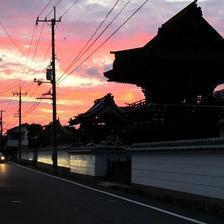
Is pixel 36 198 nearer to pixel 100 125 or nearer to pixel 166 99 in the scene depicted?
pixel 166 99

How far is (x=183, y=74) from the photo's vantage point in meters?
29.2

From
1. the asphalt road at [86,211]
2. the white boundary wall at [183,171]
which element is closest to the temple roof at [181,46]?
the white boundary wall at [183,171]

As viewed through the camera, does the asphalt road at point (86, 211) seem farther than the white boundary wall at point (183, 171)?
No

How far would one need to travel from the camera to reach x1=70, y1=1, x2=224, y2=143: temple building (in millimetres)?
28234

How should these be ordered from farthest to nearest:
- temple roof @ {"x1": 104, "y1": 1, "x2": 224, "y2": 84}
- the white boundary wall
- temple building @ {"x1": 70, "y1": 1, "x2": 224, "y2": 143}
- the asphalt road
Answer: temple building @ {"x1": 70, "y1": 1, "x2": 224, "y2": 143}, temple roof @ {"x1": 104, "y1": 1, "x2": 224, "y2": 84}, the white boundary wall, the asphalt road

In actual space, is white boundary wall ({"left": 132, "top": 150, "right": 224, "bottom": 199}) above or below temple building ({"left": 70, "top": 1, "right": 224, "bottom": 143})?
below

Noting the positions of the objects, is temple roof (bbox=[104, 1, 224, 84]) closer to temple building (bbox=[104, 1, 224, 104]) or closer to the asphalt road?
temple building (bbox=[104, 1, 224, 104])

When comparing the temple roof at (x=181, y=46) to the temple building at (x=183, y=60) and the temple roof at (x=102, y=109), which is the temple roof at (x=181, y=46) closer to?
the temple building at (x=183, y=60)

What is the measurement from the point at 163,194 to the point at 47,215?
7.78 meters

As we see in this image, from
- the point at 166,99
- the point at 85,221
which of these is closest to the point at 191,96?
the point at 166,99

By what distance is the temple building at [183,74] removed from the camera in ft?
92.6

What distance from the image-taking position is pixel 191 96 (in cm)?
2955

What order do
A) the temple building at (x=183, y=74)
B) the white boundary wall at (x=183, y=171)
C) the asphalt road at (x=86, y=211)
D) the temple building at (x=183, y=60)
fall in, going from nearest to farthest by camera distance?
the asphalt road at (x=86, y=211) → the white boundary wall at (x=183, y=171) → the temple building at (x=183, y=60) → the temple building at (x=183, y=74)

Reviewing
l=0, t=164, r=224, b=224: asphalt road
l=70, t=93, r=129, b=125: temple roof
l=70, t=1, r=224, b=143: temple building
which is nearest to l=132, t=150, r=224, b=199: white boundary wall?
l=0, t=164, r=224, b=224: asphalt road
